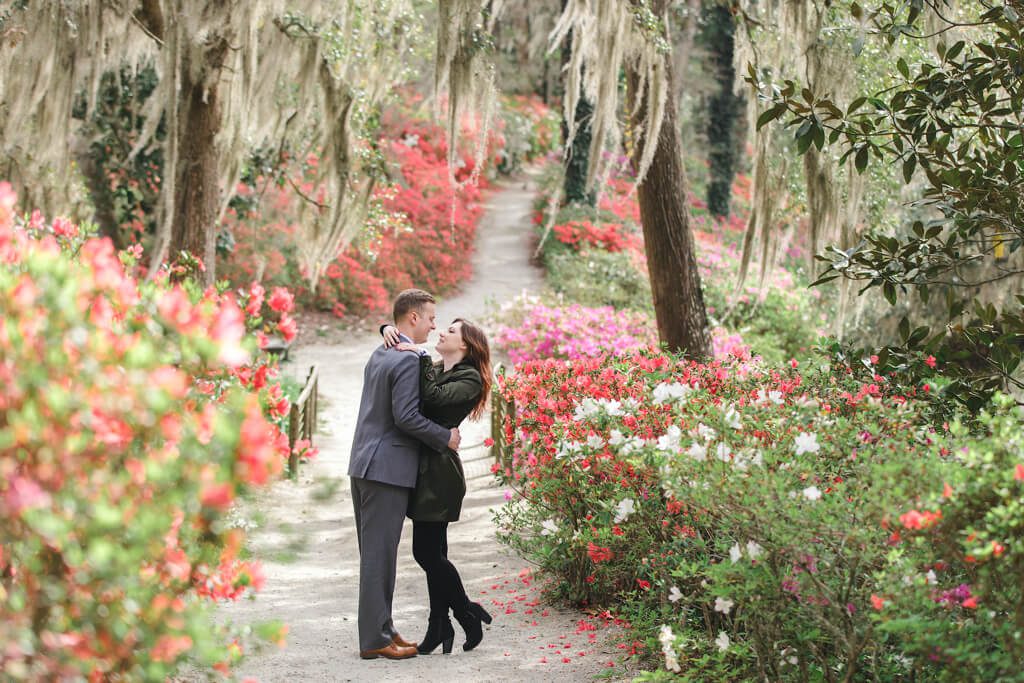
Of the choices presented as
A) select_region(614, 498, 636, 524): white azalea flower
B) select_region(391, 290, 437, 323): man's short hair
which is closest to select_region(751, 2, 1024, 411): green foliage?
select_region(614, 498, 636, 524): white azalea flower

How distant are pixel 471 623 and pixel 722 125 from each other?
69.0 ft

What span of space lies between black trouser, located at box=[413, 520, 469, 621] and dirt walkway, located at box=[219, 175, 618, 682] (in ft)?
0.73

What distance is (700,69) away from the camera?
2764 cm

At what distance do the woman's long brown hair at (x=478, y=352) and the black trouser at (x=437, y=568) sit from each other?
1.90 ft

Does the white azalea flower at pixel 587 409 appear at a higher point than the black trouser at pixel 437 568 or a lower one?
higher

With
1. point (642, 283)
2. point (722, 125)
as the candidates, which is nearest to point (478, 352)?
point (642, 283)

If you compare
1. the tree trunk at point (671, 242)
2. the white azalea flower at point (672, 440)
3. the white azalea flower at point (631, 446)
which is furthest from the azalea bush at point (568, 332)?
the white azalea flower at point (672, 440)

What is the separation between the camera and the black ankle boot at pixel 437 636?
4.24 metres

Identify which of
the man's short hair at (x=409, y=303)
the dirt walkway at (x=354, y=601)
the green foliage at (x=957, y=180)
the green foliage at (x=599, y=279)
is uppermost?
the green foliage at (x=957, y=180)

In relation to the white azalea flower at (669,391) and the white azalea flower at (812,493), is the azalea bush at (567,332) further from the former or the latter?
the white azalea flower at (812,493)

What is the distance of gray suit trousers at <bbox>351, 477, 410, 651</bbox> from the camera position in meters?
4.05

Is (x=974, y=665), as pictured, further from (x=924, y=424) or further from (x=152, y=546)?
(x=152, y=546)

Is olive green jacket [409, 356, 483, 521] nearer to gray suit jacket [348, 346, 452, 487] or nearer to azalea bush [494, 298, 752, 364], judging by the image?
gray suit jacket [348, 346, 452, 487]

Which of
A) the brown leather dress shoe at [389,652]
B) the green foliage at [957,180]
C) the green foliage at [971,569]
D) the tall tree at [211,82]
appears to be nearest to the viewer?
the green foliage at [971,569]
